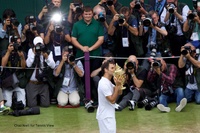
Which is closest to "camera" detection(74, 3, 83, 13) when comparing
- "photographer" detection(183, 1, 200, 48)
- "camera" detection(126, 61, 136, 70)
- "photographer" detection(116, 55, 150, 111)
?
"photographer" detection(116, 55, 150, 111)

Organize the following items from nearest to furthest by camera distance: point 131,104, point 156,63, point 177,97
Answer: point 156,63, point 131,104, point 177,97

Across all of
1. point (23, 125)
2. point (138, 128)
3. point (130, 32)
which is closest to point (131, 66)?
point (130, 32)

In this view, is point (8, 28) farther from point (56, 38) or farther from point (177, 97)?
point (177, 97)

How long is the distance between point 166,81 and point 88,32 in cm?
197

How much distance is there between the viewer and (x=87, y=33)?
435 inches

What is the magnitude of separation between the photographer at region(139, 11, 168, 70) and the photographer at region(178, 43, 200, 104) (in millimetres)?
577

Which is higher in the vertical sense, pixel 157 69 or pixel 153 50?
pixel 153 50

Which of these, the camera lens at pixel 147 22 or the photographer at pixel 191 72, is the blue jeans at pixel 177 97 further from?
the camera lens at pixel 147 22

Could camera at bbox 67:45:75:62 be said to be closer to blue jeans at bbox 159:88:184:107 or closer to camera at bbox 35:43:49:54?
camera at bbox 35:43:49:54

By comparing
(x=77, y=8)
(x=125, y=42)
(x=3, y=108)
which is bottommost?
(x=3, y=108)

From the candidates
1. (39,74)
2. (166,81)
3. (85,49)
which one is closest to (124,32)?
(85,49)

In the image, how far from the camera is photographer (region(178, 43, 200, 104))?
34.8 ft

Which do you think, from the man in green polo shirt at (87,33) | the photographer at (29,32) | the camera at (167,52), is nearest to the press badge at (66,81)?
the man in green polo shirt at (87,33)

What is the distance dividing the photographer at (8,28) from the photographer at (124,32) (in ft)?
6.60
